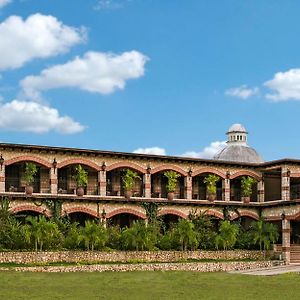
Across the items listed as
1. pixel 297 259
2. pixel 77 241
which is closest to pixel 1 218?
pixel 77 241

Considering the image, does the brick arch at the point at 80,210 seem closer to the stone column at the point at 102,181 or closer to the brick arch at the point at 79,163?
the stone column at the point at 102,181

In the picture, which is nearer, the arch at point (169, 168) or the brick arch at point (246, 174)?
the arch at point (169, 168)

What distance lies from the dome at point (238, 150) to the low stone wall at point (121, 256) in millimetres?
19182

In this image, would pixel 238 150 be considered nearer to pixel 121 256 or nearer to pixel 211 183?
pixel 211 183

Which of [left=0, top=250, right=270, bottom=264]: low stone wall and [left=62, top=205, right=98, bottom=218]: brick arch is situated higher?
[left=62, top=205, right=98, bottom=218]: brick arch

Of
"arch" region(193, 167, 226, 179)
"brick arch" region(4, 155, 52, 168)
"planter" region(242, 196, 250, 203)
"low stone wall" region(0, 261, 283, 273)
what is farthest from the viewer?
"planter" region(242, 196, 250, 203)

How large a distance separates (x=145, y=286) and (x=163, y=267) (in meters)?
10.6

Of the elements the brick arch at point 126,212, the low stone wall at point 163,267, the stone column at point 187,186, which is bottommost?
the low stone wall at point 163,267

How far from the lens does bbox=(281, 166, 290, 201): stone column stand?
43.8m

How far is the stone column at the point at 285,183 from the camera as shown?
144 ft

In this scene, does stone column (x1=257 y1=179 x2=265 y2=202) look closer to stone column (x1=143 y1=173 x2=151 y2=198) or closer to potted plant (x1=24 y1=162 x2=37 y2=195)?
stone column (x1=143 y1=173 x2=151 y2=198)

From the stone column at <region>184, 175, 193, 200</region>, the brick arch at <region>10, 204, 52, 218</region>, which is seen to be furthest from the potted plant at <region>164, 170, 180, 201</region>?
the brick arch at <region>10, 204, 52, 218</region>

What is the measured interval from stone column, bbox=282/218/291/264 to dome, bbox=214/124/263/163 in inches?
655

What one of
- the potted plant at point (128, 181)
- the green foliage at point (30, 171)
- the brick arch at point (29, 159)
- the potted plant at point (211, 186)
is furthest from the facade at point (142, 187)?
the green foliage at point (30, 171)
